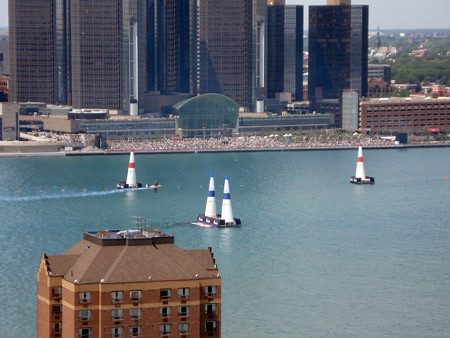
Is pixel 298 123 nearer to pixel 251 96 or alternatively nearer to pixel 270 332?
pixel 251 96

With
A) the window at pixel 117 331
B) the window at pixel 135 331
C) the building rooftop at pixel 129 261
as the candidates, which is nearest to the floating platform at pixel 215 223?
the building rooftop at pixel 129 261

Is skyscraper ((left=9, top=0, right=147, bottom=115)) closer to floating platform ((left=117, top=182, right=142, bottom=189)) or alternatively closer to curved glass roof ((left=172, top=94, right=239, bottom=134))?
curved glass roof ((left=172, top=94, right=239, bottom=134))

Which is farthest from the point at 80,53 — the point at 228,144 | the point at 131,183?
the point at 131,183

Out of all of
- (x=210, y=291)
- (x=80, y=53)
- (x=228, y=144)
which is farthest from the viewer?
(x=80, y=53)

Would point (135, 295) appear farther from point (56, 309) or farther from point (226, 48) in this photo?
point (226, 48)

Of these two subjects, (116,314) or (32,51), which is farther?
(32,51)

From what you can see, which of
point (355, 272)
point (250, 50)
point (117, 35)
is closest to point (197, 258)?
point (355, 272)

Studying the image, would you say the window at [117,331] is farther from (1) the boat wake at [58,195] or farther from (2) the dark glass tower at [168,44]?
(2) the dark glass tower at [168,44]
